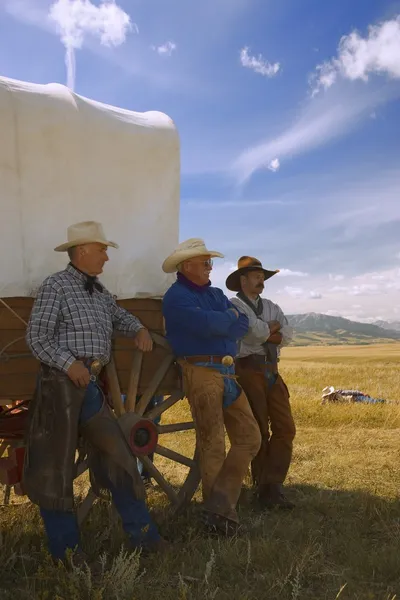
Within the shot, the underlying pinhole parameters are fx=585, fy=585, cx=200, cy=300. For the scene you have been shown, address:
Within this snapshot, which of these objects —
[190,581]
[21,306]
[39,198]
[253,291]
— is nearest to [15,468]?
[21,306]

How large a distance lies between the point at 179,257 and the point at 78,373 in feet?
4.15

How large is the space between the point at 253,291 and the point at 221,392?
1.22m

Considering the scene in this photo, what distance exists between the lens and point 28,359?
3.86m

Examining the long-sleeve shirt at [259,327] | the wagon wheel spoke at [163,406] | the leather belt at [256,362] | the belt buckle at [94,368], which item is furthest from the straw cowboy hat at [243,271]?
the belt buckle at [94,368]

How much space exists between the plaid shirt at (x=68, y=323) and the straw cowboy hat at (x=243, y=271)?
1.67 metres

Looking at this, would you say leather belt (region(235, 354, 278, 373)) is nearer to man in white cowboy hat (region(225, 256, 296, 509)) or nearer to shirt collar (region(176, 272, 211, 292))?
man in white cowboy hat (region(225, 256, 296, 509))

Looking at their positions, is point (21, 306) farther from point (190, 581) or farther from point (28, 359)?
point (190, 581)

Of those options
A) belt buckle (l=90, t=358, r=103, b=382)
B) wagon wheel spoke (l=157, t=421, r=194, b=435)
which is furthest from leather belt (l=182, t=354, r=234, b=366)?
belt buckle (l=90, t=358, r=103, b=382)

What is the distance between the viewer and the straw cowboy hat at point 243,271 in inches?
202

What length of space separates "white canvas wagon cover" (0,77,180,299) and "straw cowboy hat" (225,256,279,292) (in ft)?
2.23

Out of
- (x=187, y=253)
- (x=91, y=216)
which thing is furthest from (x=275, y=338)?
(x=91, y=216)

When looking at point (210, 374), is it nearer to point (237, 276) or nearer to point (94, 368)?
point (94, 368)

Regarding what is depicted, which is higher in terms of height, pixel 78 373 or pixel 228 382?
pixel 78 373

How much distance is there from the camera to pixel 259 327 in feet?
15.8
